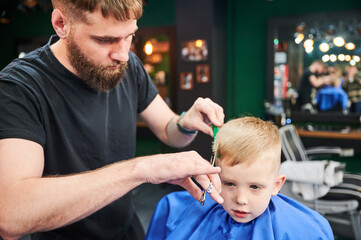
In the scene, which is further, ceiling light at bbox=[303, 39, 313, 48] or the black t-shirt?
ceiling light at bbox=[303, 39, 313, 48]

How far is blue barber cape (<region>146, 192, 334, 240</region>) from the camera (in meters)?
1.19

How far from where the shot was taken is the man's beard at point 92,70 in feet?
3.76

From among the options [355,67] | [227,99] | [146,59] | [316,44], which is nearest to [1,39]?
[146,59]

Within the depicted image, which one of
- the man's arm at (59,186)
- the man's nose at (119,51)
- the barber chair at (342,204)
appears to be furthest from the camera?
the barber chair at (342,204)

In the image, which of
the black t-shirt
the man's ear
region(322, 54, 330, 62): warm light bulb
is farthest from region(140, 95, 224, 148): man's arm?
region(322, 54, 330, 62): warm light bulb

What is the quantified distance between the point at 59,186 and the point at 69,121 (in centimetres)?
39

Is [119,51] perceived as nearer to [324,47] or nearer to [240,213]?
[240,213]

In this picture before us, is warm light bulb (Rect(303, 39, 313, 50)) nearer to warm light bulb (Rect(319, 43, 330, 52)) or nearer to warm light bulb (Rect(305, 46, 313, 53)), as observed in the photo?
warm light bulb (Rect(305, 46, 313, 53))

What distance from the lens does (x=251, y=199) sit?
1155mm

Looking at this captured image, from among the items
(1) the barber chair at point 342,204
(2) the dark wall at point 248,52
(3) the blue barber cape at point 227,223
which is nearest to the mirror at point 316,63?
(2) the dark wall at point 248,52

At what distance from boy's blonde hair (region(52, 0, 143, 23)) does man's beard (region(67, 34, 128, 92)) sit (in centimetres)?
10

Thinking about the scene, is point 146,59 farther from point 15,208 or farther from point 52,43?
point 15,208

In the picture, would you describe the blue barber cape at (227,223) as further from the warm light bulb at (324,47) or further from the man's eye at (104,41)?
the warm light bulb at (324,47)

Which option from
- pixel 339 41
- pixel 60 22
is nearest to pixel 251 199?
pixel 60 22
